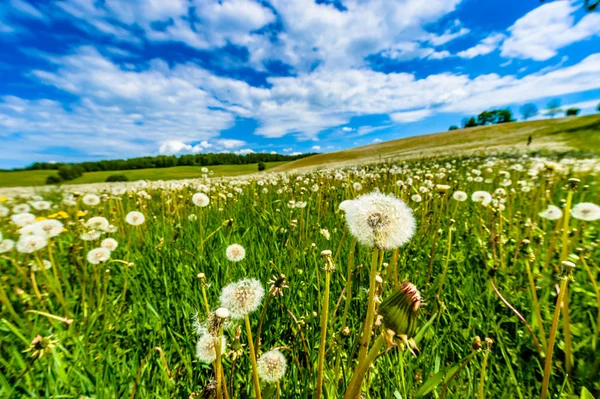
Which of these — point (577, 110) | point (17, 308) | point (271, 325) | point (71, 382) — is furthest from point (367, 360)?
point (577, 110)

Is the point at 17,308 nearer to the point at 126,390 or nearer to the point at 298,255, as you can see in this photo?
the point at 126,390

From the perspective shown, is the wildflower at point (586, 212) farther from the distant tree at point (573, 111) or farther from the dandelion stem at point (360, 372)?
the distant tree at point (573, 111)

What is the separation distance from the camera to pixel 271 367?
4.08ft

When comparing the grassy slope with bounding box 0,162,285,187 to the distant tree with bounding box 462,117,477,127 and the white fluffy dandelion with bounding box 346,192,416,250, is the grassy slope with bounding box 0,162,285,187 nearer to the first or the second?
the white fluffy dandelion with bounding box 346,192,416,250

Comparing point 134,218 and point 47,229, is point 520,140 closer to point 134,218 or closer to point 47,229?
point 134,218

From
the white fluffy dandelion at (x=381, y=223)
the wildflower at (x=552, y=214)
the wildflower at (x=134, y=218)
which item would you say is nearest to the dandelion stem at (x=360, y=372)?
the white fluffy dandelion at (x=381, y=223)

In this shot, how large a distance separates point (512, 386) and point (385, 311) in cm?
137

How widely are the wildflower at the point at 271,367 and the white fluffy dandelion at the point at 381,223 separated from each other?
70 cm

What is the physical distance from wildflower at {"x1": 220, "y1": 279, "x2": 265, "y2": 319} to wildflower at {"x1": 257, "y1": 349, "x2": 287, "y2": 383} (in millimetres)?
270

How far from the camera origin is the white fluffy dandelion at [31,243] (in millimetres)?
2153

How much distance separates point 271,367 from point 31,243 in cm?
230

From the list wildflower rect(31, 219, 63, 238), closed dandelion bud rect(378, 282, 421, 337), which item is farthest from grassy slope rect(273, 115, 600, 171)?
wildflower rect(31, 219, 63, 238)

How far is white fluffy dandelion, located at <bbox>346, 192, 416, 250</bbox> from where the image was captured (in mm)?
1035

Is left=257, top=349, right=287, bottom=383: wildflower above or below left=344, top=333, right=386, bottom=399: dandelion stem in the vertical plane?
below
